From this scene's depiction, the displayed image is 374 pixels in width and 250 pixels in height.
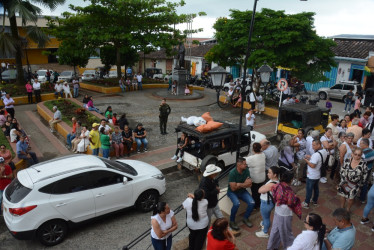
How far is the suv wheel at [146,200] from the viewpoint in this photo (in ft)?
25.5

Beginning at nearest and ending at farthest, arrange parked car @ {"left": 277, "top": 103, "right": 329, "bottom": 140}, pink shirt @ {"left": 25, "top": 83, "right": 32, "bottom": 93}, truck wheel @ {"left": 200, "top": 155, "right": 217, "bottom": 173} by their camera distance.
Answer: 1. truck wheel @ {"left": 200, "top": 155, "right": 217, "bottom": 173}
2. parked car @ {"left": 277, "top": 103, "right": 329, "bottom": 140}
3. pink shirt @ {"left": 25, "top": 83, "right": 32, "bottom": 93}

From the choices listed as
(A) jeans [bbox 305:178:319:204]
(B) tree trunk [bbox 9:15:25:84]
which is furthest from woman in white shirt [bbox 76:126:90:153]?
(B) tree trunk [bbox 9:15:25:84]

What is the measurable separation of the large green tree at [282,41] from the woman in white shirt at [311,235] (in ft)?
50.4

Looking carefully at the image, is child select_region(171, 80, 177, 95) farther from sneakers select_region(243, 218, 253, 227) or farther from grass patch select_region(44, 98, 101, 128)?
sneakers select_region(243, 218, 253, 227)

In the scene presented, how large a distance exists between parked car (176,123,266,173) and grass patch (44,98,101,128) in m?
6.25

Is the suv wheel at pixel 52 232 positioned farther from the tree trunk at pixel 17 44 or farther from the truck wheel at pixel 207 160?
the tree trunk at pixel 17 44

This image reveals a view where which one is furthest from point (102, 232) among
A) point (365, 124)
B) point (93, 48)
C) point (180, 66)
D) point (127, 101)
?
point (93, 48)

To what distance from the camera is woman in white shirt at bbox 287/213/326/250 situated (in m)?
4.03

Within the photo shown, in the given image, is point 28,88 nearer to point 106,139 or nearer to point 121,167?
point 106,139

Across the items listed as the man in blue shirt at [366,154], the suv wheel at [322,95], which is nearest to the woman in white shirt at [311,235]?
the man in blue shirt at [366,154]

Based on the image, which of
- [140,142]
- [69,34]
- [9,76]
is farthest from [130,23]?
[140,142]

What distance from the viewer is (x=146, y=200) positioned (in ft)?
25.9

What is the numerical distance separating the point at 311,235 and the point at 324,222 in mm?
2785

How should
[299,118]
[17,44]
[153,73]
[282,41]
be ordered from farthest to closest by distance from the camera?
1. [153,73]
2. [17,44]
3. [282,41]
4. [299,118]
